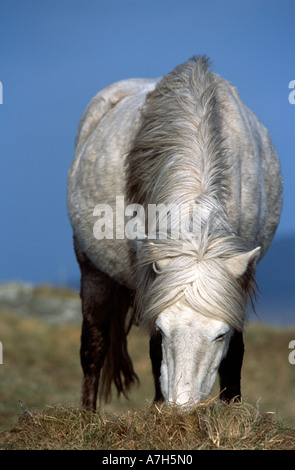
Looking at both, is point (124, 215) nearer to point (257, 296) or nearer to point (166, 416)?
point (257, 296)

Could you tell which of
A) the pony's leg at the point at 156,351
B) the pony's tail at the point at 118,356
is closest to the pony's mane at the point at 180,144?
the pony's leg at the point at 156,351

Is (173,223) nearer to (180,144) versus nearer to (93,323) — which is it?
(180,144)

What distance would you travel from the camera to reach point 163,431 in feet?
9.65

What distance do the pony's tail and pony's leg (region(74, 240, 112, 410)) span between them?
158mm

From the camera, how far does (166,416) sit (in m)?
3.00

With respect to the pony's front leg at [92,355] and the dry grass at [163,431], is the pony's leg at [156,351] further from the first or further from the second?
the pony's front leg at [92,355]

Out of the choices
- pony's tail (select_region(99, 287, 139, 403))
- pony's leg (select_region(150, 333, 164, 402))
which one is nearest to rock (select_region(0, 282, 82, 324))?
pony's tail (select_region(99, 287, 139, 403))

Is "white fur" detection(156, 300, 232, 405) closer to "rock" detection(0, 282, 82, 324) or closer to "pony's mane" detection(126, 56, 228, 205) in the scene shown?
"pony's mane" detection(126, 56, 228, 205)

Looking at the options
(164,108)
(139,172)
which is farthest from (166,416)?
(164,108)

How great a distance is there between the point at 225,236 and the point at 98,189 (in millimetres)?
1791

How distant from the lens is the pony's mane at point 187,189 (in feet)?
10.8

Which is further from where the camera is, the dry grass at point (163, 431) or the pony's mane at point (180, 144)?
the pony's mane at point (180, 144)

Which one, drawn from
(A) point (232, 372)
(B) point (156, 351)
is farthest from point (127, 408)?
(B) point (156, 351)

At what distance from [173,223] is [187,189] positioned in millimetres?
299
